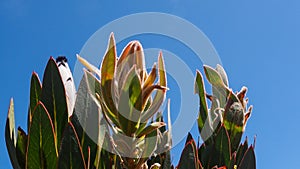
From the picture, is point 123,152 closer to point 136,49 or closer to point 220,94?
point 136,49

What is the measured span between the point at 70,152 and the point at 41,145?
94mm

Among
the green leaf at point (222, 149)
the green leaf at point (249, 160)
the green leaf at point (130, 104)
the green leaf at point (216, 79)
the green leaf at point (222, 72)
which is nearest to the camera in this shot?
the green leaf at point (130, 104)

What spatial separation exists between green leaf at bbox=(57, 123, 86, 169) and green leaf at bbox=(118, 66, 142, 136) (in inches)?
4.8

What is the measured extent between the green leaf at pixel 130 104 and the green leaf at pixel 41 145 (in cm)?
18

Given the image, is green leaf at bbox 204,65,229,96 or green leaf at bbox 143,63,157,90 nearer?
green leaf at bbox 143,63,157,90

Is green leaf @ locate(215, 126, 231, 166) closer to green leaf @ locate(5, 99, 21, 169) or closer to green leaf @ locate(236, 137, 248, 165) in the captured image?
green leaf @ locate(236, 137, 248, 165)

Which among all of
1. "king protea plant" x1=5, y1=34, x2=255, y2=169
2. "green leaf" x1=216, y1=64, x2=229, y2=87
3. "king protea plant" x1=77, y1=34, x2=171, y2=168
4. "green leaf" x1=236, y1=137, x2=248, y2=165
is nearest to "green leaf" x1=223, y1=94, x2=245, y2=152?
"green leaf" x1=236, y1=137, x2=248, y2=165

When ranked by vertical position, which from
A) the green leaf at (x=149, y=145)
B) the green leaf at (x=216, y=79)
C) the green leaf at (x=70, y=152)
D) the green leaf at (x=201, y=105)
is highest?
the green leaf at (x=216, y=79)

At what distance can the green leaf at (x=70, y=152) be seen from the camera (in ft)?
3.67

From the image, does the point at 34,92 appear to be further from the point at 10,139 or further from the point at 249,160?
the point at 249,160

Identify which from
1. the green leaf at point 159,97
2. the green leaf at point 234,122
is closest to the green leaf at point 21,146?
the green leaf at point 159,97

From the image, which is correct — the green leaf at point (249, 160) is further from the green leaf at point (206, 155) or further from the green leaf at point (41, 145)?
the green leaf at point (41, 145)

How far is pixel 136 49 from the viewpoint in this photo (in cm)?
117

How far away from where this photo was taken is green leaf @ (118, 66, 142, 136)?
1.11 metres
